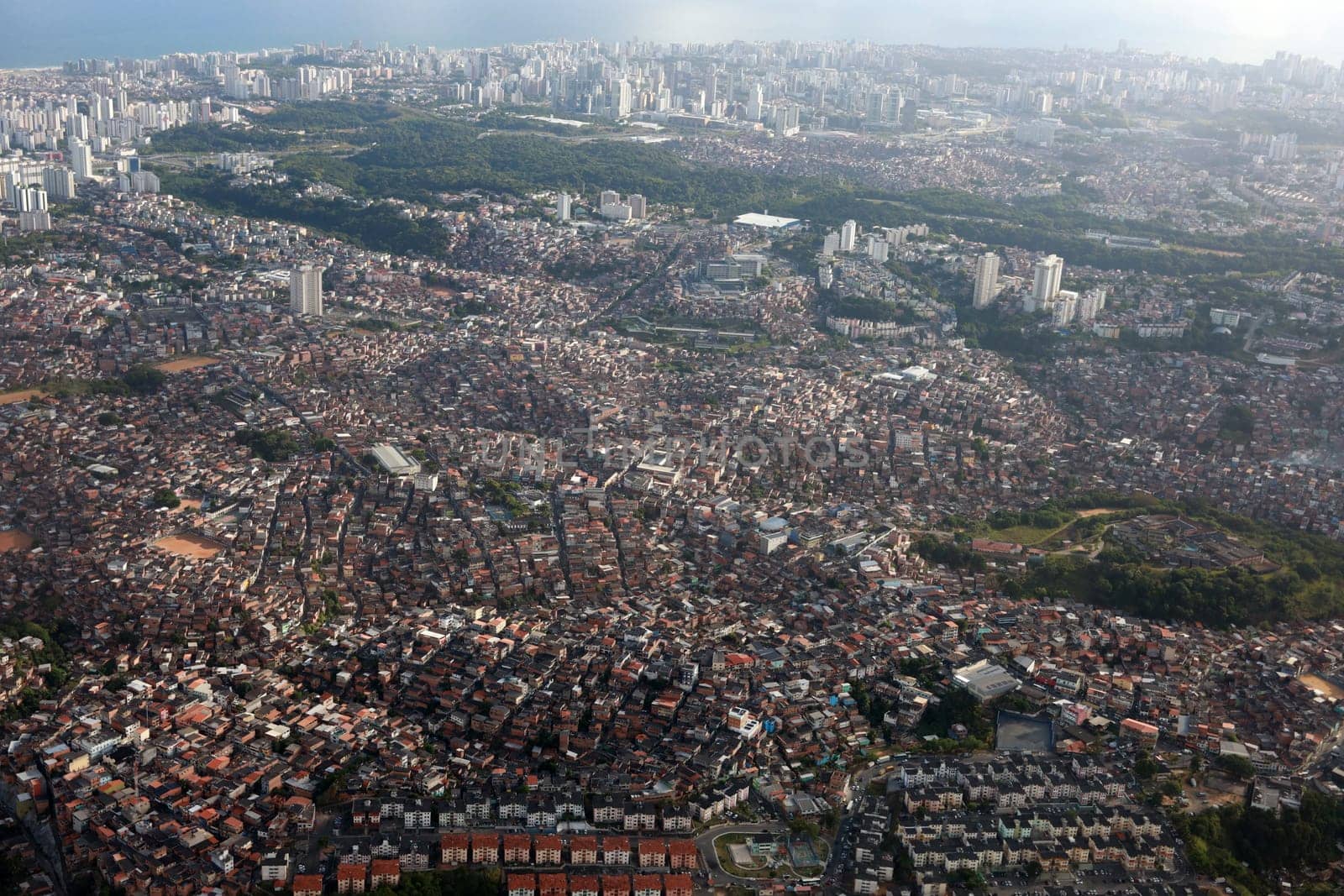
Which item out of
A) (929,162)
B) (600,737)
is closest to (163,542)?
(600,737)

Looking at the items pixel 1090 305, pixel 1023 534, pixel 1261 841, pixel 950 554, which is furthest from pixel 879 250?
pixel 1261 841

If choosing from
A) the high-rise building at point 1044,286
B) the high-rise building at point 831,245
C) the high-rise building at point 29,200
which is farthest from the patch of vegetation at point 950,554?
the high-rise building at point 29,200

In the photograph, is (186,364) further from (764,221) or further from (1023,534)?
(764,221)

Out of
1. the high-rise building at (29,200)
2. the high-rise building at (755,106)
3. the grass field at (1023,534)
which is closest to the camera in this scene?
the grass field at (1023,534)

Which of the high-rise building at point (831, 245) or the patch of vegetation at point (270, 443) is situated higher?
the high-rise building at point (831, 245)

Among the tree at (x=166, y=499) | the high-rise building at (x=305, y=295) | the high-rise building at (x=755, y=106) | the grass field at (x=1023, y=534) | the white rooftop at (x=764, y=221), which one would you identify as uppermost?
the high-rise building at (x=755, y=106)

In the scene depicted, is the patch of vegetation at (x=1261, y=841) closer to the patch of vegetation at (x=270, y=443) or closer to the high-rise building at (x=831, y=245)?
the patch of vegetation at (x=270, y=443)
